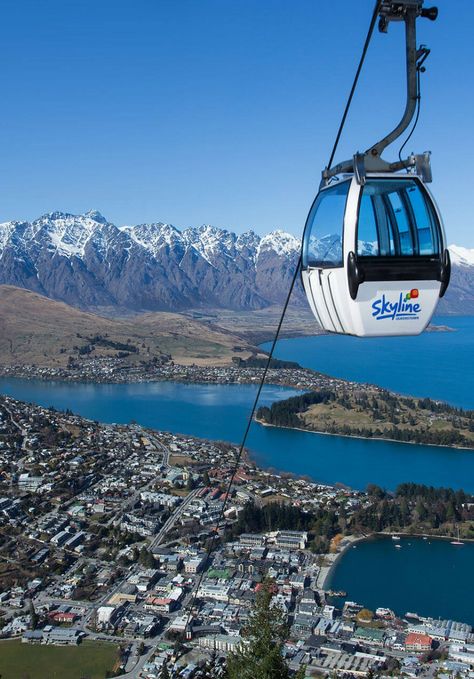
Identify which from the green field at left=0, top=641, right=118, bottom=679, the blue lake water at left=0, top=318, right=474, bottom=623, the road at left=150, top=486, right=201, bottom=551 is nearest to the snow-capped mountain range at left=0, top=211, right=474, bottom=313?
the blue lake water at left=0, top=318, right=474, bottom=623

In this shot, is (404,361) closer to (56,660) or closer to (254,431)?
(254,431)

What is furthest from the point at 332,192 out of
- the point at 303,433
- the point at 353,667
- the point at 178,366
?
the point at 178,366

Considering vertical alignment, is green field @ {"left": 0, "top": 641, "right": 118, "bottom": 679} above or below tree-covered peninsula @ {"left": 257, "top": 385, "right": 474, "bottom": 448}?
below

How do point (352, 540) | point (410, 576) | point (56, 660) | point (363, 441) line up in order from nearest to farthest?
1. point (56, 660)
2. point (410, 576)
3. point (352, 540)
4. point (363, 441)

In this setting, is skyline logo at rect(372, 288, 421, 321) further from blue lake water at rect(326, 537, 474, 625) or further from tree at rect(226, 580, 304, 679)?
blue lake water at rect(326, 537, 474, 625)

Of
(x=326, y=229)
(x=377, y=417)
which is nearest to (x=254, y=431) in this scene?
(x=377, y=417)

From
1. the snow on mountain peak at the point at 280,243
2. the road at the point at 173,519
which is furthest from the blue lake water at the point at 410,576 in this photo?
the snow on mountain peak at the point at 280,243
